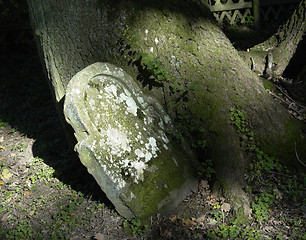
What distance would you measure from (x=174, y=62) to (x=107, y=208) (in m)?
1.62

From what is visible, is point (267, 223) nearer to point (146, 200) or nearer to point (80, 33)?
point (146, 200)

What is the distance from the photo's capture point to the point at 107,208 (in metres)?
3.20

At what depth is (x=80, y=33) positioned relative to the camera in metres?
3.30

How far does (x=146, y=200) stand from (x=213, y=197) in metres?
0.67

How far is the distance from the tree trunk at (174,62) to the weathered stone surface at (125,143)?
9.1 inches

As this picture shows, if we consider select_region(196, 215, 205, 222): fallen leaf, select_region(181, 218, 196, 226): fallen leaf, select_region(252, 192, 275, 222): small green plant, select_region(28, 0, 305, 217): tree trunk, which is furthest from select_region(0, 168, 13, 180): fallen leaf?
select_region(252, 192, 275, 222): small green plant

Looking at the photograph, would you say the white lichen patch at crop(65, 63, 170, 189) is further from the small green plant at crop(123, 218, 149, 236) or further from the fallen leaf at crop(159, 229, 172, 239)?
the fallen leaf at crop(159, 229, 172, 239)

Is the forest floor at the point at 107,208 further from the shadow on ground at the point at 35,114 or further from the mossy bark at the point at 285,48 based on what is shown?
the mossy bark at the point at 285,48

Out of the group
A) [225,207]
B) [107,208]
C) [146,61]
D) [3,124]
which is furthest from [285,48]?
[3,124]

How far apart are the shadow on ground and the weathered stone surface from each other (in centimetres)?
49

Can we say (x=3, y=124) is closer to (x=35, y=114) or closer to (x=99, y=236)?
(x=35, y=114)

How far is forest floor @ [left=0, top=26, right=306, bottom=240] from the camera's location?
114 inches

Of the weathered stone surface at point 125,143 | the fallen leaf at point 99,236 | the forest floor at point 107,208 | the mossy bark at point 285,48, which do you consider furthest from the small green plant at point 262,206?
the mossy bark at point 285,48

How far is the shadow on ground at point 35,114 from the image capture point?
150 inches
